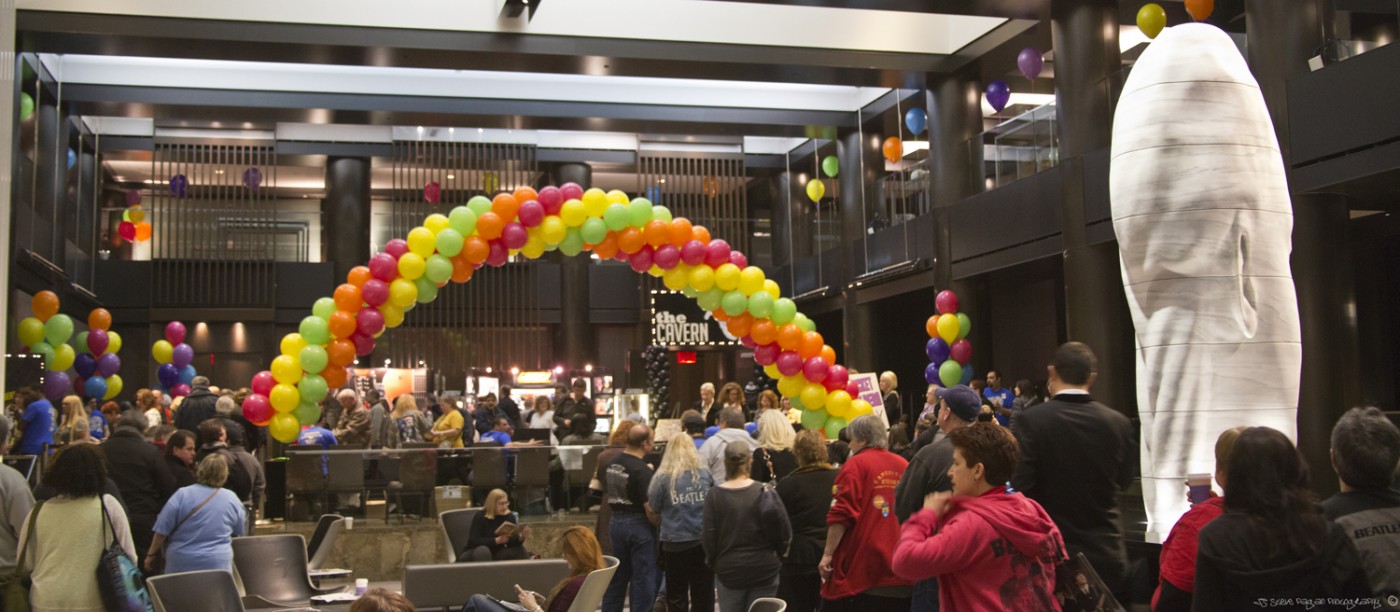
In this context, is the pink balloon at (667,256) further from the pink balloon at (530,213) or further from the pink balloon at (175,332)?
the pink balloon at (175,332)

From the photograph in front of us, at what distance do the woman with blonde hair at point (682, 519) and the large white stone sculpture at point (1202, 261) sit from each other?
7.88 ft

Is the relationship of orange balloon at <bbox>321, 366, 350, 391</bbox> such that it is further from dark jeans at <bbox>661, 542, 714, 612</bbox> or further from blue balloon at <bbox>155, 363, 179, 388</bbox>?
blue balloon at <bbox>155, 363, 179, 388</bbox>

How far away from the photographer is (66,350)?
531 inches

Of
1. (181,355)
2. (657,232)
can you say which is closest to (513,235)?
(657,232)

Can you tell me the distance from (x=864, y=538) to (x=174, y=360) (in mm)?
13733

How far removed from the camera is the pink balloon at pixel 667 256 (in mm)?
11711

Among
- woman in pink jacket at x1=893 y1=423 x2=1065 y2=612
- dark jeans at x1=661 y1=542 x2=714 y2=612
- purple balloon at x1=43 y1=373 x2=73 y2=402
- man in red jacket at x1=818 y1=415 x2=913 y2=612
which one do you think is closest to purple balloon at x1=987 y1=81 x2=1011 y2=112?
dark jeans at x1=661 y1=542 x2=714 y2=612

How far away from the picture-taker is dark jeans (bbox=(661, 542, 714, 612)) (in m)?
6.68

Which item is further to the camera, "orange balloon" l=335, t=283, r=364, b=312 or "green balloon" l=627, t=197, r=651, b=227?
"green balloon" l=627, t=197, r=651, b=227

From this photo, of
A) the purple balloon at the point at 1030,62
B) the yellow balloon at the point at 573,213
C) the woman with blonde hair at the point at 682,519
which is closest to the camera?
the woman with blonde hair at the point at 682,519

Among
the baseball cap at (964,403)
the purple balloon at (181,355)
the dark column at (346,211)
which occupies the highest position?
the dark column at (346,211)

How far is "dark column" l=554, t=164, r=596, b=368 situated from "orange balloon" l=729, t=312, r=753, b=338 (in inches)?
351

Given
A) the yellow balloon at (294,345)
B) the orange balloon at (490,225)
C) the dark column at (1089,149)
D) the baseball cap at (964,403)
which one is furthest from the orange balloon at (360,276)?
the baseball cap at (964,403)

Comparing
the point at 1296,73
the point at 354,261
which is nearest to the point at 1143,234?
the point at 1296,73
